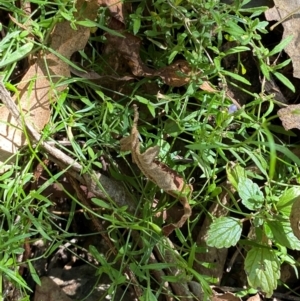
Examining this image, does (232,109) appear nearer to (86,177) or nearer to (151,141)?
(151,141)

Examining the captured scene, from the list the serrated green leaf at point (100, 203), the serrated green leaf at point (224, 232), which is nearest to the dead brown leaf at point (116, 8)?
the serrated green leaf at point (100, 203)

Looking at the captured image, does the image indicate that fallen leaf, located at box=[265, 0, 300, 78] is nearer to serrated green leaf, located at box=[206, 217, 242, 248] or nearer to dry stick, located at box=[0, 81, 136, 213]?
serrated green leaf, located at box=[206, 217, 242, 248]

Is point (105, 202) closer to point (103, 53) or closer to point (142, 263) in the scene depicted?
point (142, 263)

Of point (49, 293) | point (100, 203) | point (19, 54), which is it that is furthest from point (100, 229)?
point (19, 54)

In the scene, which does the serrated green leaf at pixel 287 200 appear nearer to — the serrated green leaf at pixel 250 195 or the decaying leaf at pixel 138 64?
the serrated green leaf at pixel 250 195

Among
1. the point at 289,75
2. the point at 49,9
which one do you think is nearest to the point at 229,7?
the point at 289,75

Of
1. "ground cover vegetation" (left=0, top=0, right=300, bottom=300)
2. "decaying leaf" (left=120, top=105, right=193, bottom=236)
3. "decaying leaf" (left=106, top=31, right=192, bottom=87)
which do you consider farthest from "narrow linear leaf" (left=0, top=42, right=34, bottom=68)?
"decaying leaf" (left=120, top=105, right=193, bottom=236)
